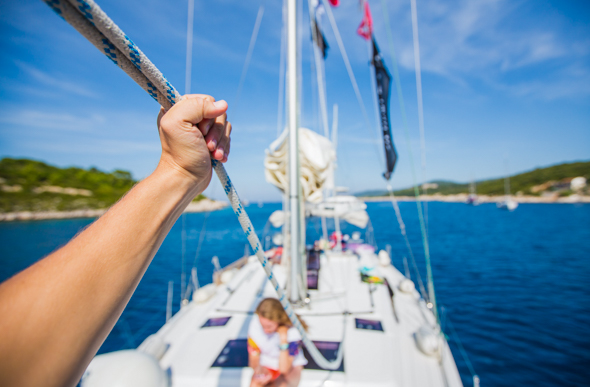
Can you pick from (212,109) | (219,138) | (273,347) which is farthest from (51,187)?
(212,109)

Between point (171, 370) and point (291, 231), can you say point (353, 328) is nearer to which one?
point (291, 231)

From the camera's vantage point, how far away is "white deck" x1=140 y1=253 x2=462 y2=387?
3.21m

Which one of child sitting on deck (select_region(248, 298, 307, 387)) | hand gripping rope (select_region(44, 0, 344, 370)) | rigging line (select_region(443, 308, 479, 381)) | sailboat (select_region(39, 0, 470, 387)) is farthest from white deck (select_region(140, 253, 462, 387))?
hand gripping rope (select_region(44, 0, 344, 370))

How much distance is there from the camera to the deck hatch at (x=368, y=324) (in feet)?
13.9

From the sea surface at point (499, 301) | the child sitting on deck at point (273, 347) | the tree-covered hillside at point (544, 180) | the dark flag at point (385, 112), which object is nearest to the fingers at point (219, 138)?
the sea surface at point (499, 301)

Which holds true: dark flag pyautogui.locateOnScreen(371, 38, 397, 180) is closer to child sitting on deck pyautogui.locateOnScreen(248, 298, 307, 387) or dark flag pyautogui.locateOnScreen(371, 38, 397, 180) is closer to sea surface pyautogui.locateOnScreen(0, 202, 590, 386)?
sea surface pyautogui.locateOnScreen(0, 202, 590, 386)

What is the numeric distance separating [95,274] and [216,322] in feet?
14.9

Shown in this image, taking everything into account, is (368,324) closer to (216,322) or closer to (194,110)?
(216,322)

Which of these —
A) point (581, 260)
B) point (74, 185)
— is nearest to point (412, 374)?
point (581, 260)

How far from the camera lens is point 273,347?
2695mm

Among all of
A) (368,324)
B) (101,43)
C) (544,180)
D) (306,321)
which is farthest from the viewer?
(544,180)

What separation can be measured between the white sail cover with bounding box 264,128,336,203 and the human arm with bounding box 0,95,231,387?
4.48 metres

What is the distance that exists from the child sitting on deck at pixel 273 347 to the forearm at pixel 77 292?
6.99ft

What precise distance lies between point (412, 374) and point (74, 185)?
88385 millimetres
